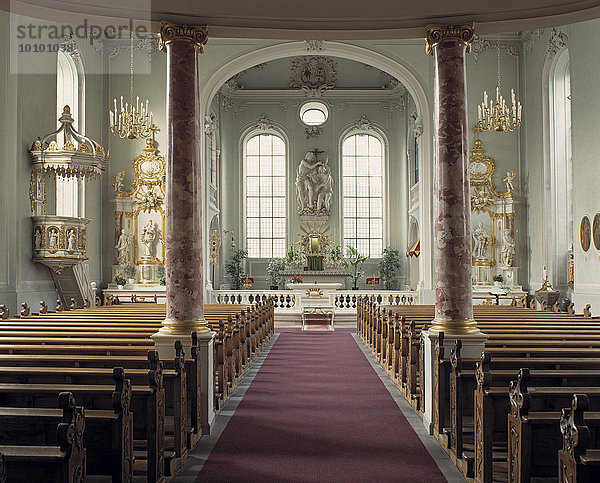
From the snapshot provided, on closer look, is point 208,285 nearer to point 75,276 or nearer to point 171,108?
point 75,276

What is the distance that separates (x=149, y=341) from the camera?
249 inches

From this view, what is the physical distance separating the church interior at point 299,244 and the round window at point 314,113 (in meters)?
0.14

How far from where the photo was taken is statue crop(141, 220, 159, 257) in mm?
17344

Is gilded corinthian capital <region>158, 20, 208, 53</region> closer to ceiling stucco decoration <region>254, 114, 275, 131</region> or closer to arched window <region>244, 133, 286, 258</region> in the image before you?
ceiling stucco decoration <region>254, 114, 275, 131</region>

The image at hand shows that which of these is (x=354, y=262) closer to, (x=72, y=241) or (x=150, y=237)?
(x=150, y=237)

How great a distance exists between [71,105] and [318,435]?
13.3 m

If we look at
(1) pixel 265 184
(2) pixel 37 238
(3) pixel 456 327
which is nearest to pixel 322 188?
(1) pixel 265 184

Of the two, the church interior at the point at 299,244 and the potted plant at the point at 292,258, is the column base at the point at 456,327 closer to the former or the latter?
the church interior at the point at 299,244

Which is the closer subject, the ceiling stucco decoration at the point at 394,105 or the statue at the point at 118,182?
the statue at the point at 118,182

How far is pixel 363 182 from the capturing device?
24375mm

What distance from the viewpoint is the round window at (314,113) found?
24.1m

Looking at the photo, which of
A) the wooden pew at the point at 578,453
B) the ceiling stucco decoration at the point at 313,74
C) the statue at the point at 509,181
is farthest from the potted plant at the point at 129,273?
the wooden pew at the point at 578,453

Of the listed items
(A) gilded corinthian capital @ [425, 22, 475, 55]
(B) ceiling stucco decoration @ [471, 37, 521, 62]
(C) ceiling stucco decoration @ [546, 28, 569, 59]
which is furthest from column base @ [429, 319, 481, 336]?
(B) ceiling stucco decoration @ [471, 37, 521, 62]

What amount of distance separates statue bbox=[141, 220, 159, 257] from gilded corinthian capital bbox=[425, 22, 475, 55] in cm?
1247
